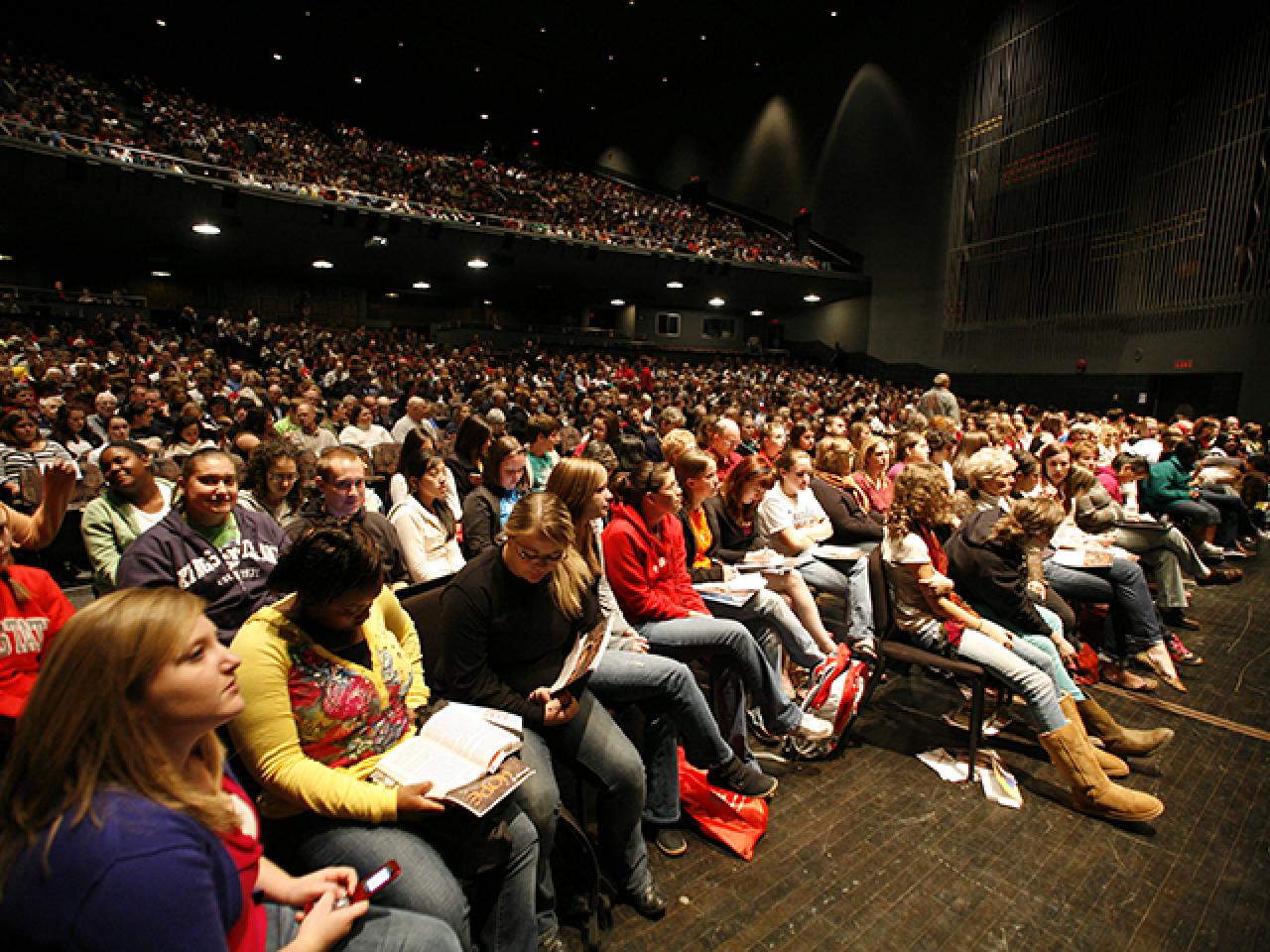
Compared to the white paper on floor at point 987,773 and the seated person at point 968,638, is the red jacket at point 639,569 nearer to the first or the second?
the seated person at point 968,638

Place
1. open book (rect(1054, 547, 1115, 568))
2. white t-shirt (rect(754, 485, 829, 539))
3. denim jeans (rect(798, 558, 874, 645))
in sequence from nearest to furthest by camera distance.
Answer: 1. denim jeans (rect(798, 558, 874, 645))
2. open book (rect(1054, 547, 1115, 568))
3. white t-shirt (rect(754, 485, 829, 539))

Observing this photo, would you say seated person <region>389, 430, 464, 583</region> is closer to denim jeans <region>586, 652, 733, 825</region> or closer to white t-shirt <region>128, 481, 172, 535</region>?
white t-shirt <region>128, 481, 172, 535</region>

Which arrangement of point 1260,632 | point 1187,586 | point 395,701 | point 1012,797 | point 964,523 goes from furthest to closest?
1. point 1187,586
2. point 1260,632
3. point 964,523
4. point 1012,797
5. point 395,701

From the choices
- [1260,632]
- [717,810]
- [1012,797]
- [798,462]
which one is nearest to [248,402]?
[798,462]

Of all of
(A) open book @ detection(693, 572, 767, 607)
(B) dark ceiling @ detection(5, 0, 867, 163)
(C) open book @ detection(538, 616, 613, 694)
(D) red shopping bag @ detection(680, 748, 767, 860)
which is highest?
(B) dark ceiling @ detection(5, 0, 867, 163)

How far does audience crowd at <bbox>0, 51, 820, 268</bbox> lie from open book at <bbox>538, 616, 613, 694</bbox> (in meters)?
12.6

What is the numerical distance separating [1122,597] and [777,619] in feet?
7.55

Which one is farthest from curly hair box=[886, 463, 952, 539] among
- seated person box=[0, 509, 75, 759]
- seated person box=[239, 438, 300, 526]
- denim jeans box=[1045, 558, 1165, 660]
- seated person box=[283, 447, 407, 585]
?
seated person box=[0, 509, 75, 759]

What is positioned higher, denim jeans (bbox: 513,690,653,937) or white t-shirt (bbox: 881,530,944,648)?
white t-shirt (bbox: 881,530,944,648)

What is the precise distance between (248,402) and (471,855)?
297 inches

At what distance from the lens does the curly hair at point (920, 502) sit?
9.27 ft

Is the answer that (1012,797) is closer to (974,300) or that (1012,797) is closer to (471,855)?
(471,855)

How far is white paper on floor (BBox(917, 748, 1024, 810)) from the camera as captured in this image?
260 centimetres

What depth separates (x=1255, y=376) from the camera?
394 inches
